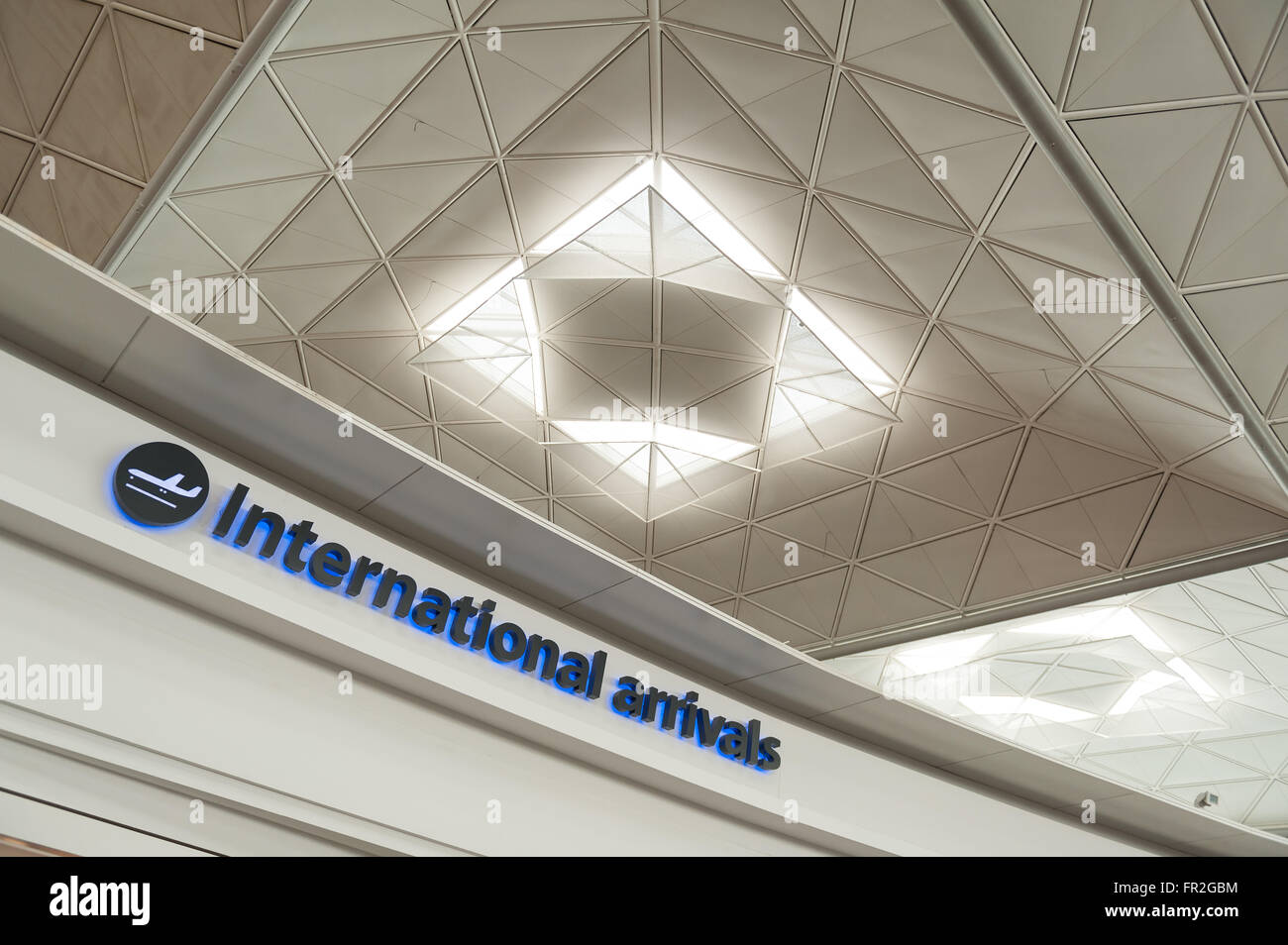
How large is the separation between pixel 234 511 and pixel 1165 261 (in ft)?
56.9

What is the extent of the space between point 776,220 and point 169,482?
15.3 metres

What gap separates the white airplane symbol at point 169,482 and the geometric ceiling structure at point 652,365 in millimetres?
14402

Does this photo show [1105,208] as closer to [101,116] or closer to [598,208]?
[598,208]

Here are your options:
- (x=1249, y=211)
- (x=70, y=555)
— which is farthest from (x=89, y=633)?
(x=1249, y=211)

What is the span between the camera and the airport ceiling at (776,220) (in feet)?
51.6

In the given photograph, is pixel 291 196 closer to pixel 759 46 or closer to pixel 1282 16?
pixel 759 46

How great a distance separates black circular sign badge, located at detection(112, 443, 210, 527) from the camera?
8000mm

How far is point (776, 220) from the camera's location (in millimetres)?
20281

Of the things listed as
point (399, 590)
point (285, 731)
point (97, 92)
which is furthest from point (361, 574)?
point (97, 92)

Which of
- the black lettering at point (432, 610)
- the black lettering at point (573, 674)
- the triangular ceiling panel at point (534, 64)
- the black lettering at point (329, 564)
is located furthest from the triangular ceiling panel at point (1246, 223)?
the black lettering at point (329, 564)

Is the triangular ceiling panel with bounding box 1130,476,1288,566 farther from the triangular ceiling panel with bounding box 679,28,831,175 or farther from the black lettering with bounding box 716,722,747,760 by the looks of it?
the black lettering with bounding box 716,722,747,760

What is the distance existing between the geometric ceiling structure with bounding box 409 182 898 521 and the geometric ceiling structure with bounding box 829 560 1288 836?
1205cm

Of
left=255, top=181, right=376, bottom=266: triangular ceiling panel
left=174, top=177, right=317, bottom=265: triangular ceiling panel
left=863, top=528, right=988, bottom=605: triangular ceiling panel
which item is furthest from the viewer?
left=863, top=528, right=988, bottom=605: triangular ceiling panel

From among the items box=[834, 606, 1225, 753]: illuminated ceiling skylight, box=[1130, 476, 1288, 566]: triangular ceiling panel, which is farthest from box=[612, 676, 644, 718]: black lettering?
box=[834, 606, 1225, 753]: illuminated ceiling skylight
